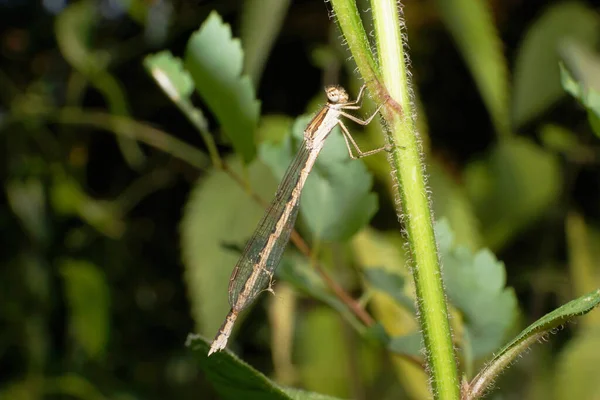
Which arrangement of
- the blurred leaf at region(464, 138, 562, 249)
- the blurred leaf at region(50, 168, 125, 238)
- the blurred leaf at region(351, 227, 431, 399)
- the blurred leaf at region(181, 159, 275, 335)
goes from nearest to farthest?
the blurred leaf at region(351, 227, 431, 399) → the blurred leaf at region(181, 159, 275, 335) → the blurred leaf at region(464, 138, 562, 249) → the blurred leaf at region(50, 168, 125, 238)

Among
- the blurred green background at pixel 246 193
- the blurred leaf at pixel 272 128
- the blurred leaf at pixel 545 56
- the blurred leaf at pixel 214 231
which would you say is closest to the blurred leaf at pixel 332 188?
the blurred green background at pixel 246 193

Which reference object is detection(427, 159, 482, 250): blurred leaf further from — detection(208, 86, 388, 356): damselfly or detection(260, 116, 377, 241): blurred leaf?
detection(260, 116, 377, 241): blurred leaf

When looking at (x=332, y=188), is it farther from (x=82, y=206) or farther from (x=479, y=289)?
(x=82, y=206)

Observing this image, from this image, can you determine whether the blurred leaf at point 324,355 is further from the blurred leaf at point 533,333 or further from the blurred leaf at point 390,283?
the blurred leaf at point 533,333

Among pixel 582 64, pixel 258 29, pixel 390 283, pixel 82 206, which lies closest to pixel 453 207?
pixel 582 64

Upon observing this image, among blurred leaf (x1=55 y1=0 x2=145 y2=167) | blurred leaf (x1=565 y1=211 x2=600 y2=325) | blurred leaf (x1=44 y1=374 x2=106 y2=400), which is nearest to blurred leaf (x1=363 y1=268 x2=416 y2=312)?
blurred leaf (x1=565 y1=211 x2=600 y2=325)
